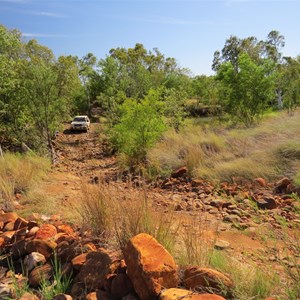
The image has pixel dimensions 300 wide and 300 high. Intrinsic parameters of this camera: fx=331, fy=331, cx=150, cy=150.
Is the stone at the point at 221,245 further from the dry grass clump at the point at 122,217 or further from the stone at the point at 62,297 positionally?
the stone at the point at 62,297

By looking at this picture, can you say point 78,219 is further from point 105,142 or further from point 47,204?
point 105,142

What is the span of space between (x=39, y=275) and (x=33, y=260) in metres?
0.28

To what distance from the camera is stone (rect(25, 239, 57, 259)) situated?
3588mm

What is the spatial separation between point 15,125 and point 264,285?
14.4m

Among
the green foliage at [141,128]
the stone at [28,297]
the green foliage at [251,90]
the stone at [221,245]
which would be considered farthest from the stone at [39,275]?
the green foliage at [251,90]

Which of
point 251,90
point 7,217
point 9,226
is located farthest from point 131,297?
point 251,90

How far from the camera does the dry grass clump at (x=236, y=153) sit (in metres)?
7.57

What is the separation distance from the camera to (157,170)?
923 cm

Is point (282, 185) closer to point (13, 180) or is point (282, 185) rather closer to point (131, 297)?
point (131, 297)

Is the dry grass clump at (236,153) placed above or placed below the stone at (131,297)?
above

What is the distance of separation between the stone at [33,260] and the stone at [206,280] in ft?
5.26

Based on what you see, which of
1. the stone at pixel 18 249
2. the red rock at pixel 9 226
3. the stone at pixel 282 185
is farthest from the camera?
the stone at pixel 282 185

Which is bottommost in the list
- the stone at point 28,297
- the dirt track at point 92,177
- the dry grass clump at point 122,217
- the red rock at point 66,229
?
the dirt track at point 92,177

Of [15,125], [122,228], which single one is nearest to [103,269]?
[122,228]
